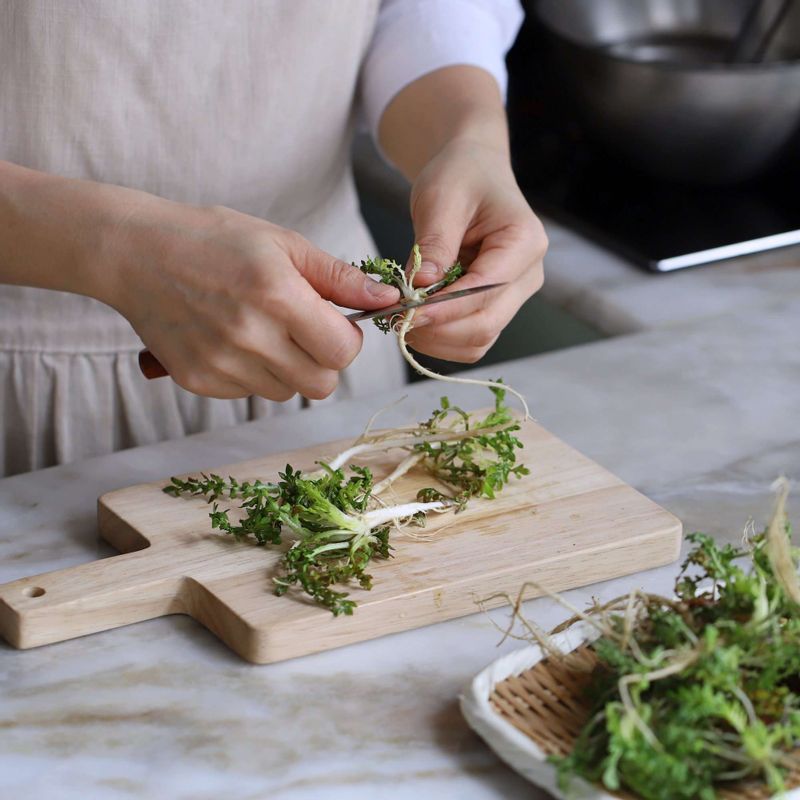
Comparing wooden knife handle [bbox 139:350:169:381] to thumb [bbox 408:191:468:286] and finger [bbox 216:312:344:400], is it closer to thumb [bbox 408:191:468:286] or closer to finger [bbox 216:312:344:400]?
finger [bbox 216:312:344:400]

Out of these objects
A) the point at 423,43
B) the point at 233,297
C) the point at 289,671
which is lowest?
the point at 289,671

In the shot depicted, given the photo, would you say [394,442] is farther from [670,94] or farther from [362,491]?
[670,94]

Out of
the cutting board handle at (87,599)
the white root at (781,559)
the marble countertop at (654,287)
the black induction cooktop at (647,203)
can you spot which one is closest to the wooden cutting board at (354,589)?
the cutting board handle at (87,599)

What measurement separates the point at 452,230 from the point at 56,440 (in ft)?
1.90

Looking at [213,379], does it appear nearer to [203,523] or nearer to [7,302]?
[203,523]

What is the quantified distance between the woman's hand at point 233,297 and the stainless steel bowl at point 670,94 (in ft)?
2.98

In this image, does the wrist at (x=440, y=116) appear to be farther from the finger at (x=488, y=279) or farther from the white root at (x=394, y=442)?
the white root at (x=394, y=442)

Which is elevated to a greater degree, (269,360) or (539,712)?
(269,360)

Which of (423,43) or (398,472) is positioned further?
(423,43)

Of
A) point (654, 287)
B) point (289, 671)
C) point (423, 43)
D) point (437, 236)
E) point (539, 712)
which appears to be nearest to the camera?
point (539, 712)

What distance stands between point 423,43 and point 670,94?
479mm

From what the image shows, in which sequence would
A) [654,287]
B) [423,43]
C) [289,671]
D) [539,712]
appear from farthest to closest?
[654,287] → [423,43] → [289,671] → [539,712]

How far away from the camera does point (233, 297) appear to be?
1.05m

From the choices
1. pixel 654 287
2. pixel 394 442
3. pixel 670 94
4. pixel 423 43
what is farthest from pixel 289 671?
pixel 670 94
